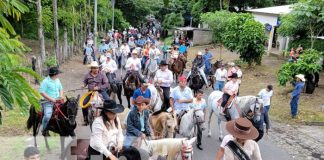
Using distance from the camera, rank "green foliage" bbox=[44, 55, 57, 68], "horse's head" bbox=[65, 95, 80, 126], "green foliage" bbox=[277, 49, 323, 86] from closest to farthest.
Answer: "horse's head" bbox=[65, 95, 80, 126]
"green foliage" bbox=[277, 49, 323, 86]
"green foliage" bbox=[44, 55, 57, 68]

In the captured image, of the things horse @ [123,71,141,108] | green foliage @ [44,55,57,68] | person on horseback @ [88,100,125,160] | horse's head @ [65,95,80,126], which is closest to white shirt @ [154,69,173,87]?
horse @ [123,71,141,108]

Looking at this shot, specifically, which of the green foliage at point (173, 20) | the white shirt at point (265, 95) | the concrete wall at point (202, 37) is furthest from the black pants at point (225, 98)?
the green foliage at point (173, 20)

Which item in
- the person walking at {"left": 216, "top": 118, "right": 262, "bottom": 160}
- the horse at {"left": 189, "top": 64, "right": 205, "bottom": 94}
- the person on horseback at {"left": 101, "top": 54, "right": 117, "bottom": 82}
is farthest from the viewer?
the horse at {"left": 189, "top": 64, "right": 205, "bottom": 94}

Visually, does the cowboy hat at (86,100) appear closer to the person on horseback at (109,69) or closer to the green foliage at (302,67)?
the person on horseback at (109,69)

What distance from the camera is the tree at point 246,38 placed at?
20.4 m

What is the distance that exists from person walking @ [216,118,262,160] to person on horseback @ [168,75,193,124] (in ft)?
14.2

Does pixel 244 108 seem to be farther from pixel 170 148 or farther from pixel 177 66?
pixel 177 66

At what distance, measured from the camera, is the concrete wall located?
120 ft

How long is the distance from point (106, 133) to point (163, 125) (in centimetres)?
229

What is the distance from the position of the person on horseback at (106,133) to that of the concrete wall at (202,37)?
32.0m

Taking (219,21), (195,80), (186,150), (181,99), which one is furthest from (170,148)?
(219,21)

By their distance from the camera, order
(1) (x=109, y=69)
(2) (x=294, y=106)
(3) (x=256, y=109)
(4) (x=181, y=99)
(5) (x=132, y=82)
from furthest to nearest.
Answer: (2) (x=294, y=106), (1) (x=109, y=69), (5) (x=132, y=82), (4) (x=181, y=99), (3) (x=256, y=109)

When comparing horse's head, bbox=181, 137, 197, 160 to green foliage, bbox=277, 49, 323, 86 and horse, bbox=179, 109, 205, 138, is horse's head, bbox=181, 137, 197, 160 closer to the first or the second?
horse, bbox=179, 109, 205, 138

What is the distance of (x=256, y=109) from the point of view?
28.4 ft
